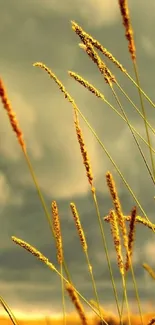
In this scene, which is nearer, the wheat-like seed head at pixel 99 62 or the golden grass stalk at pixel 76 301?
the golden grass stalk at pixel 76 301

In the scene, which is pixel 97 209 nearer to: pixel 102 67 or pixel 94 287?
pixel 94 287

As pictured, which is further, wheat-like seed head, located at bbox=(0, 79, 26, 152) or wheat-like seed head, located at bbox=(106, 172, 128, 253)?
wheat-like seed head, located at bbox=(106, 172, 128, 253)

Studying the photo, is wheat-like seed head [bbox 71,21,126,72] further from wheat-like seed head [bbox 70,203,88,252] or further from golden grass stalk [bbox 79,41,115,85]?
wheat-like seed head [bbox 70,203,88,252]

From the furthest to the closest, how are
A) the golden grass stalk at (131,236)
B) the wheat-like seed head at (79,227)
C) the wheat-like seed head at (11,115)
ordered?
the wheat-like seed head at (79,227) → the golden grass stalk at (131,236) → the wheat-like seed head at (11,115)

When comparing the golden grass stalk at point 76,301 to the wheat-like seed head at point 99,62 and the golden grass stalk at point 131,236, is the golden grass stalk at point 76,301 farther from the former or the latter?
the wheat-like seed head at point 99,62

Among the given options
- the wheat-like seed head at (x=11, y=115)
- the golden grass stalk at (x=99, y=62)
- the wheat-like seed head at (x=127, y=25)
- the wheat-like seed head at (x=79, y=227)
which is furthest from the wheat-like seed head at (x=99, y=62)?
the wheat-like seed head at (x=11, y=115)

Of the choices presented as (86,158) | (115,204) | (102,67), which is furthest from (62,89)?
(115,204)

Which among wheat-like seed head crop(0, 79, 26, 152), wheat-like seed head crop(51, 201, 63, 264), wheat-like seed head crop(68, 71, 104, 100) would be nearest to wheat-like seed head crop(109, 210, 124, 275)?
wheat-like seed head crop(51, 201, 63, 264)

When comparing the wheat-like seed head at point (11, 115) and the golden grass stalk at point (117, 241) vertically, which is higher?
the wheat-like seed head at point (11, 115)
